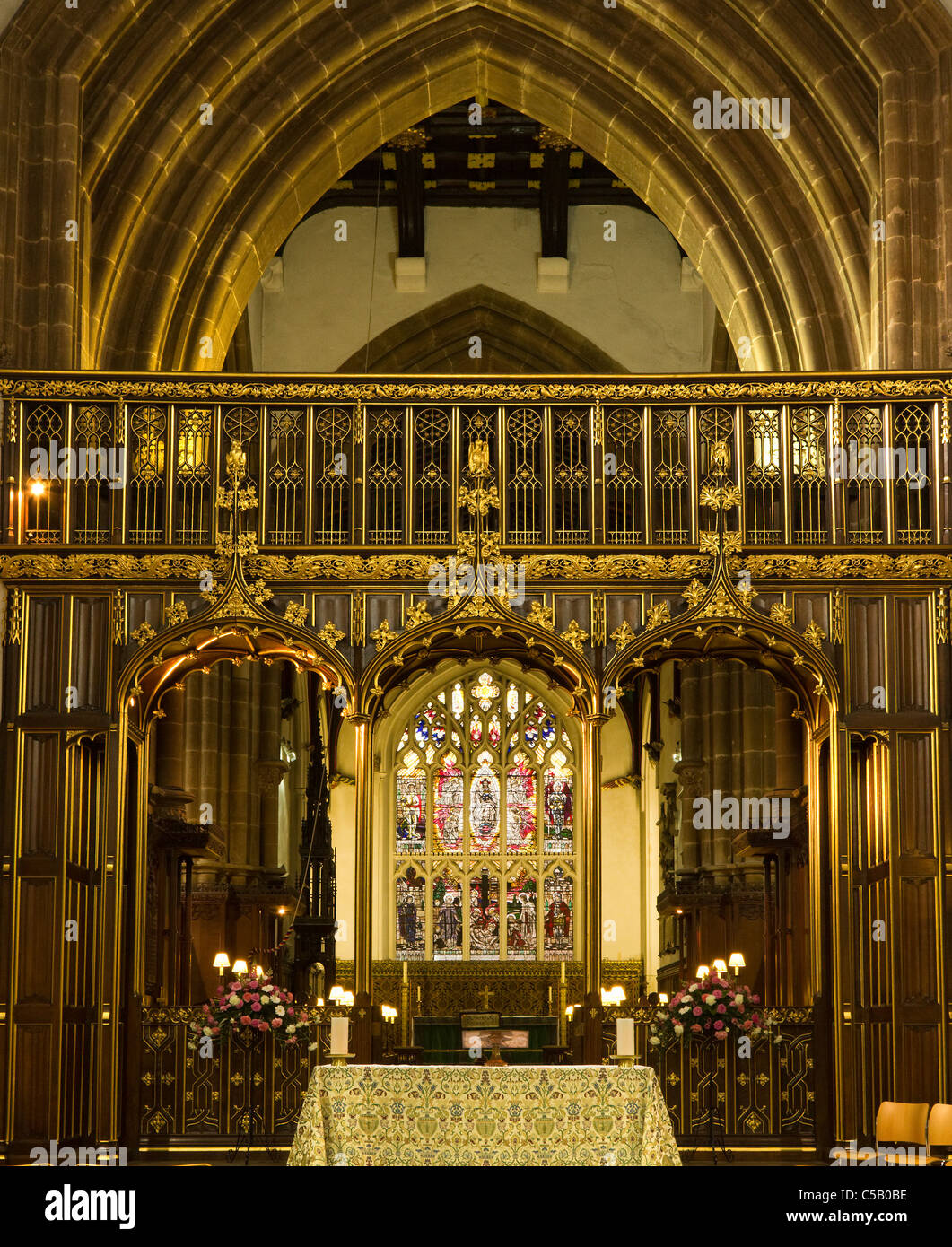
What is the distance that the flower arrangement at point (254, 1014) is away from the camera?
41.3 ft

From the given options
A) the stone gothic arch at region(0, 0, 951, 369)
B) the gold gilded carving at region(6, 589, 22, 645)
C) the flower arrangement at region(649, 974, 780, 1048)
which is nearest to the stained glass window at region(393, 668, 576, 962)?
the stone gothic arch at region(0, 0, 951, 369)

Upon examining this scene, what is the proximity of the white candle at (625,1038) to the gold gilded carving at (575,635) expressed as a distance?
122 inches

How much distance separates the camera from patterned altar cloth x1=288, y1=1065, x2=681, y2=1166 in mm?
10633

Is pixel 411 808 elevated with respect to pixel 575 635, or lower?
lower

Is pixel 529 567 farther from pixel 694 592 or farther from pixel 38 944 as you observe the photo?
pixel 38 944

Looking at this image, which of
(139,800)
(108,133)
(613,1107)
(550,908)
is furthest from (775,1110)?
(550,908)

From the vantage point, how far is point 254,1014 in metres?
12.7

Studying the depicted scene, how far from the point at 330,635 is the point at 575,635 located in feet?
6.00

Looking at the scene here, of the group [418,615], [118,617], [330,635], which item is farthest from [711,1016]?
[118,617]

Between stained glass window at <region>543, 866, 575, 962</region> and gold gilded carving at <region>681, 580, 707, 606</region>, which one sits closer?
gold gilded carving at <region>681, 580, 707, 606</region>

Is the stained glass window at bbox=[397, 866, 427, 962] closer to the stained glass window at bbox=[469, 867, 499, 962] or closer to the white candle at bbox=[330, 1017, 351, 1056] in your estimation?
the stained glass window at bbox=[469, 867, 499, 962]

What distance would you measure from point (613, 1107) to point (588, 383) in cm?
564

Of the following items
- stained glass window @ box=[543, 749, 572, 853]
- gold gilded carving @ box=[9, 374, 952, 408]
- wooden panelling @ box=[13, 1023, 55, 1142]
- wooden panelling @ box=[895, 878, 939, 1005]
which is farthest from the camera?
stained glass window @ box=[543, 749, 572, 853]

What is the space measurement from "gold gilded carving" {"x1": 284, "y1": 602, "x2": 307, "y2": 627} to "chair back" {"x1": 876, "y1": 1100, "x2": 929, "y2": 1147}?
17.6ft
